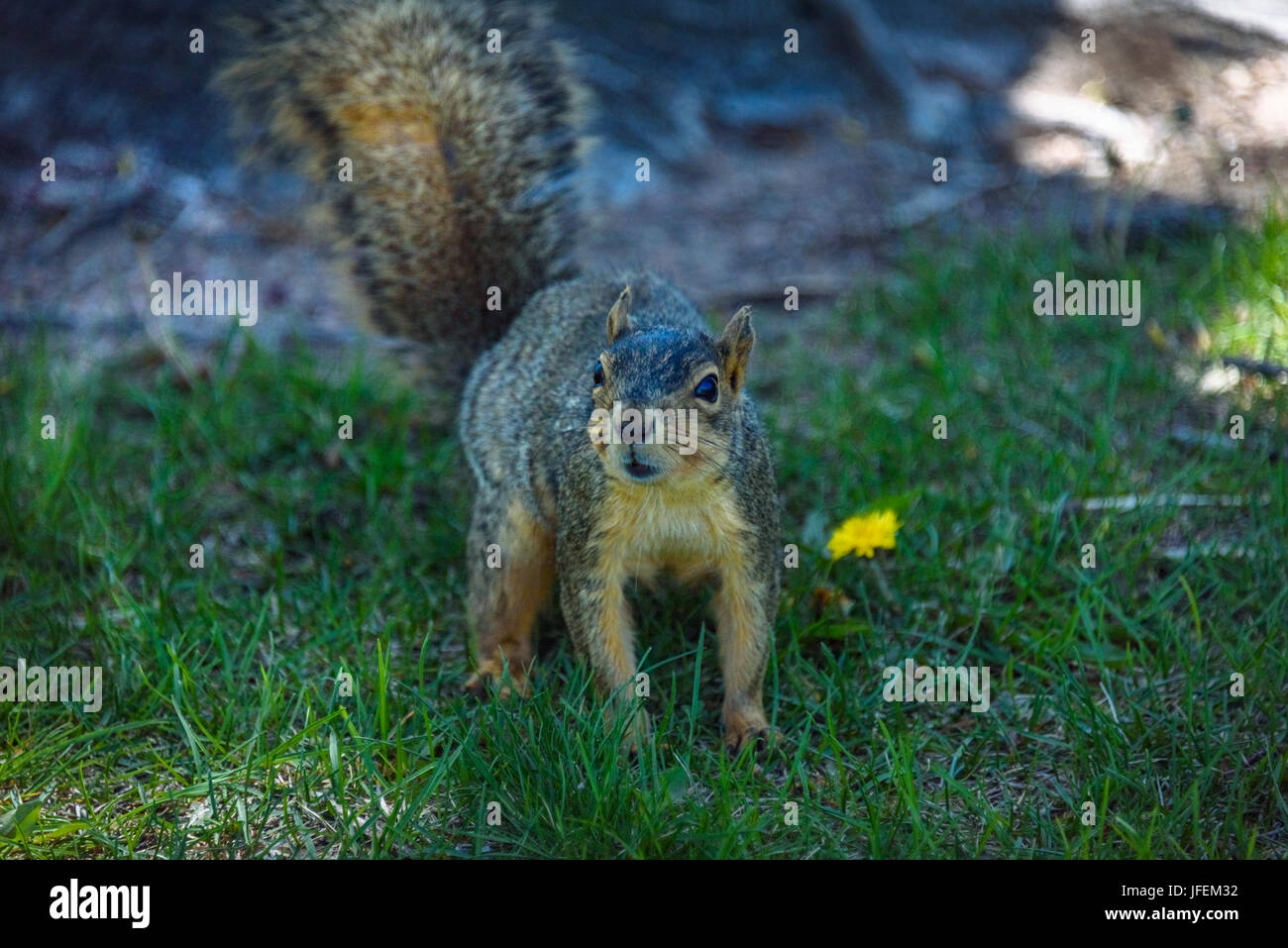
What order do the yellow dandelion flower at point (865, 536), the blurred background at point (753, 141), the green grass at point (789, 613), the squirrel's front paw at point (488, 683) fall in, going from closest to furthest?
the green grass at point (789, 613), the squirrel's front paw at point (488, 683), the yellow dandelion flower at point (865, 536), the blurred background at point (753, 141)

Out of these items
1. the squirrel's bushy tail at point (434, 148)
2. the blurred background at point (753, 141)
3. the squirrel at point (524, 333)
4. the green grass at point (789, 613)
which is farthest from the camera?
the blurred background at point (753, 141)

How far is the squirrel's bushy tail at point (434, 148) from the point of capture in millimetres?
3398

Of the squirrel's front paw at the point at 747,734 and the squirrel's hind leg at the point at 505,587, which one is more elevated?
the squirrel's hind leg at the point at 505,587

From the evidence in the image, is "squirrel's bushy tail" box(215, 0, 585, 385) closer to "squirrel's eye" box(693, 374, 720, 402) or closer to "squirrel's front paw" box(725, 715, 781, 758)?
"squirrel's eye" box(693, 374, 720, 402)

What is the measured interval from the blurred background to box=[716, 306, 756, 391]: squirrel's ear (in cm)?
198

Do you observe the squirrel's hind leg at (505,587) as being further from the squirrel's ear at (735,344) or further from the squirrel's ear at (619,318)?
the squirrel's ear at (735,344)

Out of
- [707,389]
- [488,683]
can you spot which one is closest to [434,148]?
[707,389]

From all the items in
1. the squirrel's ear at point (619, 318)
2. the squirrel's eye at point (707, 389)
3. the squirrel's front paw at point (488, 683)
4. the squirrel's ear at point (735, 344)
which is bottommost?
the squirrel's front paw at point (488, 683)

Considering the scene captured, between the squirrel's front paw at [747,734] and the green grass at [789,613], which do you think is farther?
the squirrel's front paw at [747,734]

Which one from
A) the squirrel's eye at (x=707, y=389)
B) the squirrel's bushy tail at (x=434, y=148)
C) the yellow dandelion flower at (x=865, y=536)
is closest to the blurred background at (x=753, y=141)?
the squirrel's bushy tail at (x=434, y=148)

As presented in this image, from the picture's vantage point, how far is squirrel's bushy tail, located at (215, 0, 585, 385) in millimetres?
3398

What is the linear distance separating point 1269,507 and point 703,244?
8.47 ft

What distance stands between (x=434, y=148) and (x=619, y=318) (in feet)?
4.01

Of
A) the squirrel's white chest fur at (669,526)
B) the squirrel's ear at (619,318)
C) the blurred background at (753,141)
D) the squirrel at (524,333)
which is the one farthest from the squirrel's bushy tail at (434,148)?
the squirrel's white chest fur at (669,526)
